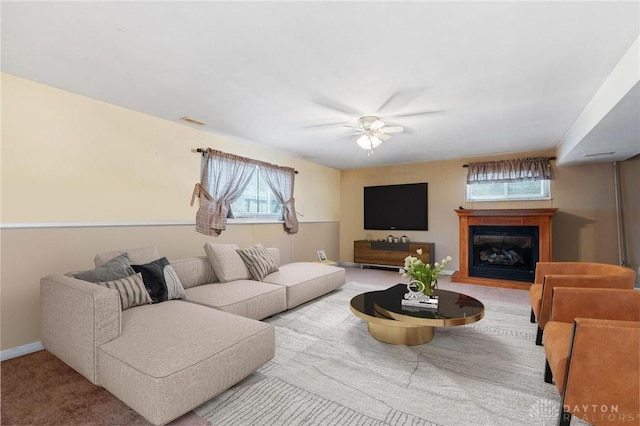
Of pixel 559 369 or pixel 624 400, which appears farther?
pixel 559 369

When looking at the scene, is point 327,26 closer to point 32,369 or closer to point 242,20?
point 242,20

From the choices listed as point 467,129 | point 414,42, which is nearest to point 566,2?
point 414,42

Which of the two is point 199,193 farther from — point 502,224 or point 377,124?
point 502,224

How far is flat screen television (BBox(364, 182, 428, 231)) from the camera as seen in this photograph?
20.1 feet

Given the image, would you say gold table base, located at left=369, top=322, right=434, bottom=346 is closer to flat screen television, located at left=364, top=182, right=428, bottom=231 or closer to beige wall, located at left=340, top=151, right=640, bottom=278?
beige wall, located at left=340, top=151, right=640, bottom=278

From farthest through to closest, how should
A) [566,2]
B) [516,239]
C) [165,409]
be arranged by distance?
[516,239], [566,2], [165,409]

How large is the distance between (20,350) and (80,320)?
1.24m

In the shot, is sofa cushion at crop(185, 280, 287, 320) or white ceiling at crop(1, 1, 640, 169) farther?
sofa cushion at crop(185, 280, 287, 320)

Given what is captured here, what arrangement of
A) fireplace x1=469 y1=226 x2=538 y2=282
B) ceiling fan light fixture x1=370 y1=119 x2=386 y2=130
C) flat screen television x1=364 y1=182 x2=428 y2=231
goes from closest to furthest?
ceiling fan light fixture x1=370 y1=119 x2=386 y2=130 → fireplace x1=469 y1=226 x2=538 y2=282 → flat screen television x1=364 y1=182 x2=428 y2=231

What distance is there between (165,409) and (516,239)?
213 inches

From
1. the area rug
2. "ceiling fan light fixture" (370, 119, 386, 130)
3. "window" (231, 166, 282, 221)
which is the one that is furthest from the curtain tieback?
"ceiling fan light fixture" (370, 119, 386, 130)

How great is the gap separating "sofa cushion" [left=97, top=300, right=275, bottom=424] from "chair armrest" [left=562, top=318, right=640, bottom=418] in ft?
5.70

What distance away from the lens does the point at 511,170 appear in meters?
5.15

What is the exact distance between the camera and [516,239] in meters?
5.00
